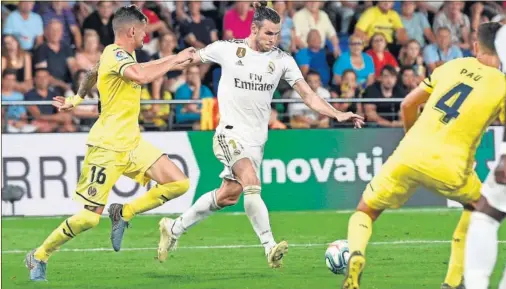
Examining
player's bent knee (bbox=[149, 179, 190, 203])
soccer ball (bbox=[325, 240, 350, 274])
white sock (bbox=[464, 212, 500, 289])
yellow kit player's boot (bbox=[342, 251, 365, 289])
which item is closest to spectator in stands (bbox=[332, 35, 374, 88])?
player's bent knee (bbox=[149, 179, 190, 203])

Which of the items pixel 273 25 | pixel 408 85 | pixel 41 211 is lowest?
pixel 41 211

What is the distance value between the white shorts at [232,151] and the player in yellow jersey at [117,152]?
496mm

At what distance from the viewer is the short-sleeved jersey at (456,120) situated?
905cm

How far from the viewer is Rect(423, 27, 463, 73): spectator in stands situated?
2064cm

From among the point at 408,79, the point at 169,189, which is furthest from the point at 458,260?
the point at 408,79

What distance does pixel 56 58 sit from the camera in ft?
61.7

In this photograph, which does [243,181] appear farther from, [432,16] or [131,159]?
[432,16]

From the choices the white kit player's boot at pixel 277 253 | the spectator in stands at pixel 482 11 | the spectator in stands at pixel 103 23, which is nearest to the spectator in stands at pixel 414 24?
the spectator in stands at pixel 482 11

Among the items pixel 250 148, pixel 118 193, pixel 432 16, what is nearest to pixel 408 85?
pixel 432 16

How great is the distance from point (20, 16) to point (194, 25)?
8.75 feet

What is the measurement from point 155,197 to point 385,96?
302 inches

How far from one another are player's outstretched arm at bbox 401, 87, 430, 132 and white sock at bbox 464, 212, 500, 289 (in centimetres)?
134

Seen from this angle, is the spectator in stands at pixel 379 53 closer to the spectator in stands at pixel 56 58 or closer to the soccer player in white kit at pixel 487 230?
the spectator in stands at pixel 56 58

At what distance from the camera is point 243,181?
11750 mm
